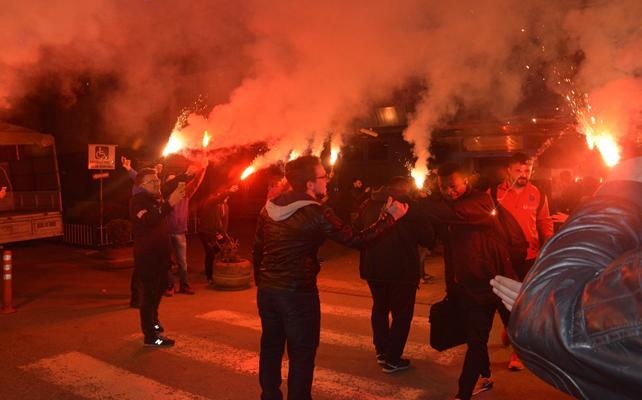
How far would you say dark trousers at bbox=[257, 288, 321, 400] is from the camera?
3.55 m

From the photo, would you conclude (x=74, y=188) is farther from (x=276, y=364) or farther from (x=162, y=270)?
(x=276, y=364)

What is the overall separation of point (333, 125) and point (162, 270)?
20.0ft

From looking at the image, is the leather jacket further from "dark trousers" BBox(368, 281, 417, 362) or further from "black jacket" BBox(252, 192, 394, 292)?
"dark trousers" BBox(368, 281, 417, 362)

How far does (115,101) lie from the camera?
1436 cm

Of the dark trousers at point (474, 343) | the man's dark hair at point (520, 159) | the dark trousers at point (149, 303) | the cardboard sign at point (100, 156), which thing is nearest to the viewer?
the dark trousers at point (474, 343)

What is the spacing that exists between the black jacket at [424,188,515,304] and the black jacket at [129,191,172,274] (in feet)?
9.83

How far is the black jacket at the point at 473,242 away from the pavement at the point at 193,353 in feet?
3.59

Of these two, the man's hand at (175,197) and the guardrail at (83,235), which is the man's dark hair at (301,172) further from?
the guardrail at (83,235)

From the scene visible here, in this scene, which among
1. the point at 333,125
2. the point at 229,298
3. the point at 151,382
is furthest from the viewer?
the point at 333,125

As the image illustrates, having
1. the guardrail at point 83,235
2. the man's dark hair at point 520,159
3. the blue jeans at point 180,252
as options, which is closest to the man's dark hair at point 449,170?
the man's dark hair at point 520,159

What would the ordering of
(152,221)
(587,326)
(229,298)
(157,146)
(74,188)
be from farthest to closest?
(74,188) < (157,146) < (229,298) < (152,221) < (587,326)

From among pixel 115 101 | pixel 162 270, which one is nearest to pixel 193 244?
pixel 115 101

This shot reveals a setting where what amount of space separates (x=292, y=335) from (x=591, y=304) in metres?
2.78

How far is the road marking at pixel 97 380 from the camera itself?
4535mm
